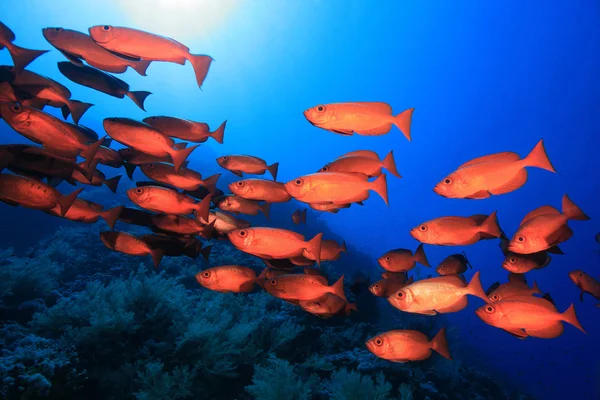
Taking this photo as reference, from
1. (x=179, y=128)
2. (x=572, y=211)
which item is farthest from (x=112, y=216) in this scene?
(x=572, y=211)

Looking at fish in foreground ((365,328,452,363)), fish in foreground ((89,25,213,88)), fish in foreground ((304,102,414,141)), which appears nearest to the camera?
fish in foreground ((89,25,213,88))

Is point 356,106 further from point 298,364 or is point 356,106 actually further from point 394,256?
point 298,364

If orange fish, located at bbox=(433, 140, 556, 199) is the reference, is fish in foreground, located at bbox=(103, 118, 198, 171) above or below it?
above

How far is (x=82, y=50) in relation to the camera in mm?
2865

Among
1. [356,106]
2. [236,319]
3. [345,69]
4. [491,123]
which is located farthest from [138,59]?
[345,69]

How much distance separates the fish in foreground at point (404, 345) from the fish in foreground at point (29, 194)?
3.40 meters

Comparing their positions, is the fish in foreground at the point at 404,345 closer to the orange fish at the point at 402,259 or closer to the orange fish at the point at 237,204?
the orange fish at the point at 402,259

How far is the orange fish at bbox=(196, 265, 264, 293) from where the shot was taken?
335 cm

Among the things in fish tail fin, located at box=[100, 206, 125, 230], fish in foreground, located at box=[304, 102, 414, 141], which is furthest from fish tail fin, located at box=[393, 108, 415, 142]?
fish tail fin, located at box=[100, 206, 125, 230]

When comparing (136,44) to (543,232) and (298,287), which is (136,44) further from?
(543,232)

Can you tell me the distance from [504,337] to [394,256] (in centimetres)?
4873

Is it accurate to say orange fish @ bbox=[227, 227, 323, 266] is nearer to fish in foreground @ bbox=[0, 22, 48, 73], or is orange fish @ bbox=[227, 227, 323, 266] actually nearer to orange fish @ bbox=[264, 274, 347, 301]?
orange fish @ bbox=[264, 274, 347, 301]

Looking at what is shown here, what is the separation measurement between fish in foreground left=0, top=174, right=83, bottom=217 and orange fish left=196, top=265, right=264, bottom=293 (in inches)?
59.7

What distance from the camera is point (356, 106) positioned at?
9.44 feet
